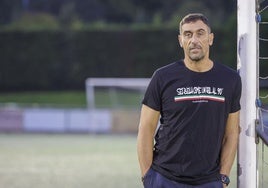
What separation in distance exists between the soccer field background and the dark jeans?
1124mm

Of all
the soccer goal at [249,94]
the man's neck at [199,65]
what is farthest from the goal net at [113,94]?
the man's neck at [199,65]

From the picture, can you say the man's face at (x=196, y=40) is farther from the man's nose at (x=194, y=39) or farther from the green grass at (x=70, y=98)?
the green grass at (x=70, y=98)

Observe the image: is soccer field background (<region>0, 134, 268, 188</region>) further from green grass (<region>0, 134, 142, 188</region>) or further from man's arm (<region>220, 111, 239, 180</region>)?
man's arm (<region>220, 111, 239, 180</region>)

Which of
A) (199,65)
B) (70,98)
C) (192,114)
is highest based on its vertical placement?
(199,65)

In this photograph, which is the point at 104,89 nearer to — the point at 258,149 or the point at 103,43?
the point at 103,43

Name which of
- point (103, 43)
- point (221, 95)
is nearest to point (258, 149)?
point (221, 95)

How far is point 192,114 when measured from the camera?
15.8 ft

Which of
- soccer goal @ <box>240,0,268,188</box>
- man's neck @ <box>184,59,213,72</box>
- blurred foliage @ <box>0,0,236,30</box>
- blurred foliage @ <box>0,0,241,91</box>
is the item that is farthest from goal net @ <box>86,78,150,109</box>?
man's neck @ <box>184,59,213,72</box>

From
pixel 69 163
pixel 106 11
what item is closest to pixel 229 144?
pixel 69 163

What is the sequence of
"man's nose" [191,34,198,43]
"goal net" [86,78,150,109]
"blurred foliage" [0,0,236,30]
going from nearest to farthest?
"man's nose" [191,34,198,43] → "goal net" [86,78,150,109] → "blurred foliage" [0,0,236,30]

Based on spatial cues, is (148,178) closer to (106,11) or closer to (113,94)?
(113,94)

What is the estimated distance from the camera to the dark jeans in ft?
15.9

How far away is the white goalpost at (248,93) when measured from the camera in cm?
524

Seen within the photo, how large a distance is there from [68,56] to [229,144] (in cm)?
3677
